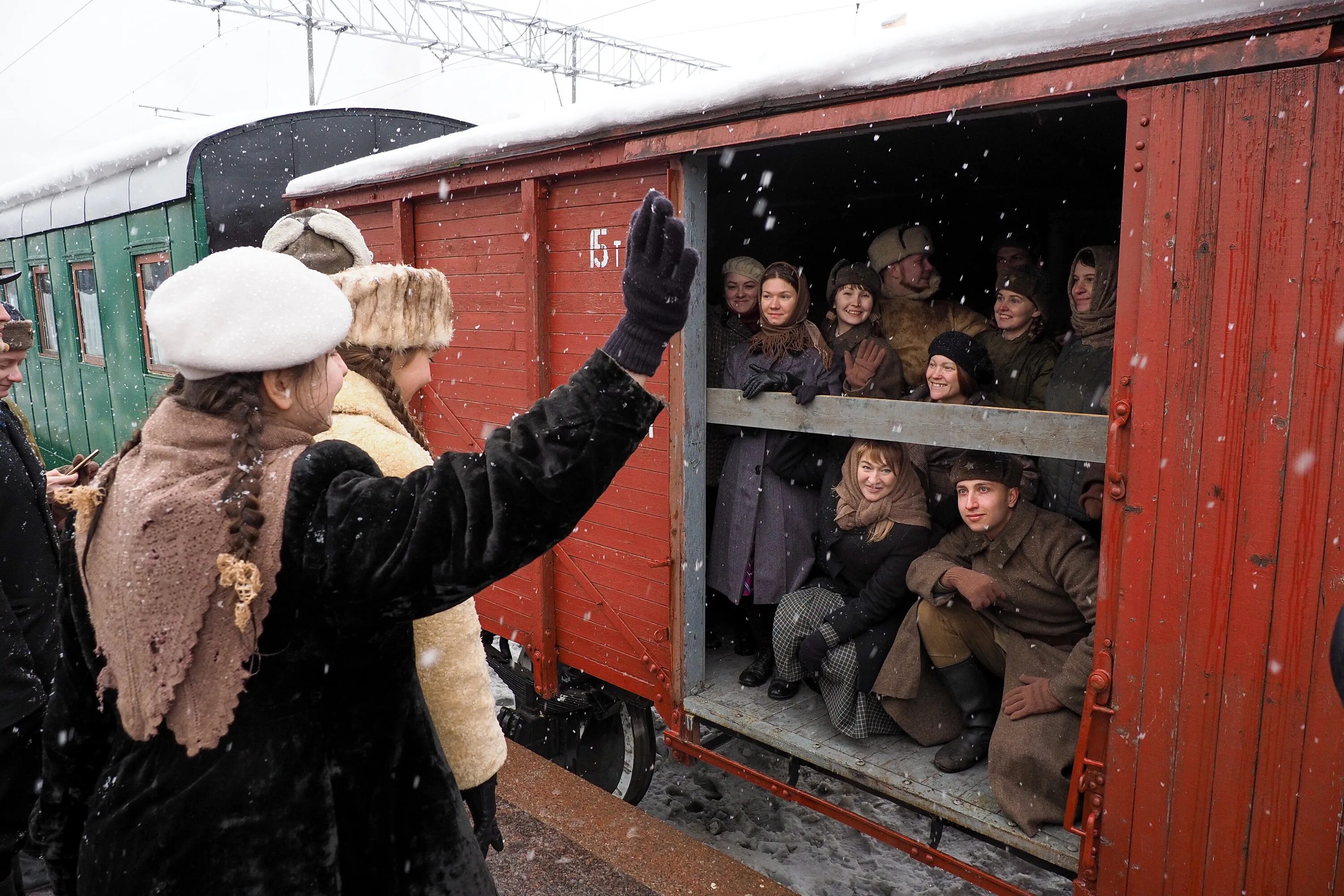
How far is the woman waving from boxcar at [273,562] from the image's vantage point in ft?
3.92

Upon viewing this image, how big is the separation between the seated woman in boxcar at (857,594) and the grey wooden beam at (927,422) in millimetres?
362

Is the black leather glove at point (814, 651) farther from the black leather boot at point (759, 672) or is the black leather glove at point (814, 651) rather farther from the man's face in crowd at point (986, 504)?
the man's face in crowd at point (986, 504)

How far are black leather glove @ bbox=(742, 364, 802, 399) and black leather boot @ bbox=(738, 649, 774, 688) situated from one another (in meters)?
1.14

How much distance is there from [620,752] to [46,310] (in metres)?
9.93

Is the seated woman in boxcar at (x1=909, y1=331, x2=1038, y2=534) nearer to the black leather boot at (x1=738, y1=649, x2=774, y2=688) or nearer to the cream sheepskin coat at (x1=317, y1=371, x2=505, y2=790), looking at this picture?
the black leather boot at (x1=738, y1=649, x2=774, y2=688)

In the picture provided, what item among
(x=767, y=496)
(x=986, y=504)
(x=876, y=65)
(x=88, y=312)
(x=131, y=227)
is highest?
(x=131, y=227)

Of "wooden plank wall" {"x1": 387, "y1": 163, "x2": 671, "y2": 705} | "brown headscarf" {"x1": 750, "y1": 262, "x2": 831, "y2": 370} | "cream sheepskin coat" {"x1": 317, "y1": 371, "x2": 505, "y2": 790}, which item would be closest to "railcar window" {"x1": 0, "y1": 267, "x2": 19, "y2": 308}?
"wooden plank wall" {"x1": 387, "y1": 163, "x2": 671, "y2": 705}

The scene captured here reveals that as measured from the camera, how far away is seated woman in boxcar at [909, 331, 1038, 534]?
3.33 m

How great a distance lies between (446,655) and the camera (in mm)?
1768

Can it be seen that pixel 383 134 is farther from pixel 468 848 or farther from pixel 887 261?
pixel 468 848

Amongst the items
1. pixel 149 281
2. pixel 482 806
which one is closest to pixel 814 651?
pixel 482 806

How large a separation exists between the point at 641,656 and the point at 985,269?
3.25 metres

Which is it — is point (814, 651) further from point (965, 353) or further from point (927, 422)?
point (965, 353)

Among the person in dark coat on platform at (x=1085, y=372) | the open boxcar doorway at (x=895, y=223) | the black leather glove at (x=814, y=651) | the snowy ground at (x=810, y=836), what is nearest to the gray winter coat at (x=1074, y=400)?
the person in dark coat on platform at (x=1085, y=372)
